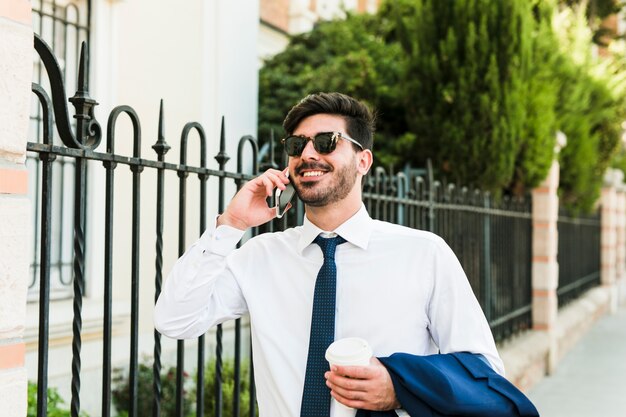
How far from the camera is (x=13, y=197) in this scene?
2047 millimetres

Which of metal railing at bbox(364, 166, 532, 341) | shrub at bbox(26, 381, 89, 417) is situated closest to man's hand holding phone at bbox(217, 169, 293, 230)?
shrub at bbox(26, 381, 89, 417)

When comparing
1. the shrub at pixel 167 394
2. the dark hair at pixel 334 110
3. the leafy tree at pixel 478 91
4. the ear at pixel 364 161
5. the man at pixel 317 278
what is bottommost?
the shrub at pixel 167 394

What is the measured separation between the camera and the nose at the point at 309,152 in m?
2.42

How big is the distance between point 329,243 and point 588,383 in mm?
7260

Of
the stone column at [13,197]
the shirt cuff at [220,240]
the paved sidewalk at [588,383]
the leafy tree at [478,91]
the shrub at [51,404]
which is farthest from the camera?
Answer: the leafy tree at [478,91]

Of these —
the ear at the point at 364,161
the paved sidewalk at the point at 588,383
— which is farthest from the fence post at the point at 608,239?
the ear at the point at 364,161

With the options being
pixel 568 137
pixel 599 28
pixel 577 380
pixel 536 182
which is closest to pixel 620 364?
pixel 577 380

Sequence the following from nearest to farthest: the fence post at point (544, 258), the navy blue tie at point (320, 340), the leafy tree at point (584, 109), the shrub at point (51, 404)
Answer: the navy blue tie at point (320, 340)
the shrub at point (51, 404)
the fence post at point (544, 258)
the leafy tree at point (584, 109)

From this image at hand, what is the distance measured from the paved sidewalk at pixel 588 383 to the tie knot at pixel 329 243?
5473 mm

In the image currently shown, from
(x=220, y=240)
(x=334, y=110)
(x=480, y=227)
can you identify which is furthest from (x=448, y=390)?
(x=480, y=227)

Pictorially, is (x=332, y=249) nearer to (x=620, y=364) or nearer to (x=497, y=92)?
(x=497, y=92)

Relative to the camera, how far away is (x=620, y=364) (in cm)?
988

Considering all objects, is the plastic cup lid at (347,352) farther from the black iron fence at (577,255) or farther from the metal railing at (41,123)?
the black iron fence at (577,255)

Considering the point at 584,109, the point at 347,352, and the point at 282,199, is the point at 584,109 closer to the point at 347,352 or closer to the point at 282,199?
the point at 282,199
